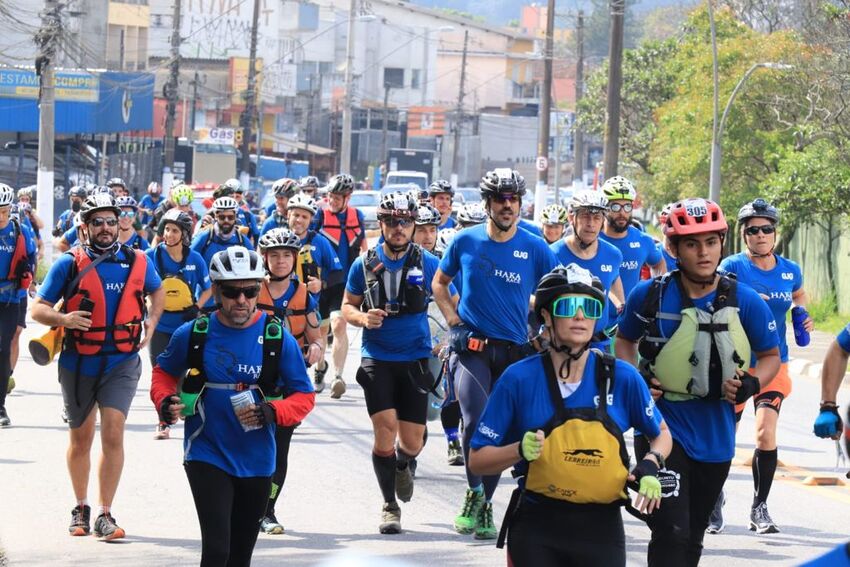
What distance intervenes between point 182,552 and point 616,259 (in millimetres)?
3915

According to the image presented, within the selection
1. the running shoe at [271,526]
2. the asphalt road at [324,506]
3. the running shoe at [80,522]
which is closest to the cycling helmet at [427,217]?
the asphalt road at [324,506]

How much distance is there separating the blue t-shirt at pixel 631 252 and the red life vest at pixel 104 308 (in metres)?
3.86

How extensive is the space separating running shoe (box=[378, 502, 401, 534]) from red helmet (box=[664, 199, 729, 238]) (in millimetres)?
3411

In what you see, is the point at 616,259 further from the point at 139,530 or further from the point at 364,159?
the point at 364,159

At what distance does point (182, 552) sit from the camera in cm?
929

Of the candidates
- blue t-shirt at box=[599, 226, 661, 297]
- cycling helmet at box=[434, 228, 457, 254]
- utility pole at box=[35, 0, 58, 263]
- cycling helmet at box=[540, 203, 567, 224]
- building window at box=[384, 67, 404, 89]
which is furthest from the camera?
building window at box=[384, 67, 404, 89]

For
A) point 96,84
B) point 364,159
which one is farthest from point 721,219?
point 364,159

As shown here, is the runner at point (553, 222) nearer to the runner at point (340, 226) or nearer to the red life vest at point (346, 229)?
the runner at point (340, 226)

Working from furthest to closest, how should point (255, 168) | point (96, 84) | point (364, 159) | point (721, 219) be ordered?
point (364, 159), point (255, 168), point (96, 84), point (721, 219)

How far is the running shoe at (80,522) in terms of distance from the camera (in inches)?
381

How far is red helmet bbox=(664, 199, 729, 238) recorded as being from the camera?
711 centimetres

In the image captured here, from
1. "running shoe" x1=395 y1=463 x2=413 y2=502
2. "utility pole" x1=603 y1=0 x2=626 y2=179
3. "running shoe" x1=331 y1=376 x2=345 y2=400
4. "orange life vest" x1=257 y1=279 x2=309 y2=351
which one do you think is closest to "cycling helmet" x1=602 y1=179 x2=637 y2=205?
"orange life vest" x1=257 y1=279 x2=309 y2=351

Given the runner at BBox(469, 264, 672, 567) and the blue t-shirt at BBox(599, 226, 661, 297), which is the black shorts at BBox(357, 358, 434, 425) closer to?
the blue t-shirt at BBox(599, 226, 661, 297)

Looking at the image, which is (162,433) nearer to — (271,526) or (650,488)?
(271,526)
